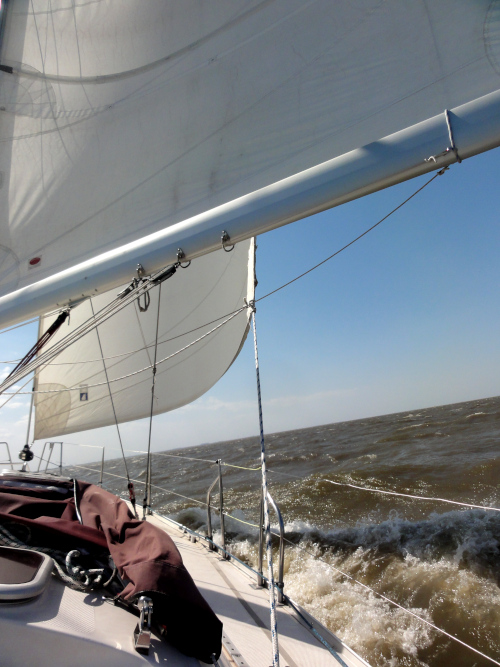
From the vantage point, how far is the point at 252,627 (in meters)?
1.66

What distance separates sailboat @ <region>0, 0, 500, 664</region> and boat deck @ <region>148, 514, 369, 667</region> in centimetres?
4

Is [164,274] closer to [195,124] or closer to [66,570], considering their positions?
[195,124]

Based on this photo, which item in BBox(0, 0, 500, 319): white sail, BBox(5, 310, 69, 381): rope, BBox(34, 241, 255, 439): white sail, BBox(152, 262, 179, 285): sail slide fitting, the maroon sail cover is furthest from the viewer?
BBox(34, 241, 255, 439): white sail

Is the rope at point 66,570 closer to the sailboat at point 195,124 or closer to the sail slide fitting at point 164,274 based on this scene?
the sailboat at point 195,124

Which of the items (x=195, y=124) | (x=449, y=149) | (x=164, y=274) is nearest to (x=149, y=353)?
(x=164, y=274)

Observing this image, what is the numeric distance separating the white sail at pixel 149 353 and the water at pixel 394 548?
71.5 inches

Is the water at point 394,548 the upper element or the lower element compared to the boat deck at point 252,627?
lower

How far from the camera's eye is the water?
99.6 inches

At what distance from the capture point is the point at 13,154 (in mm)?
2453

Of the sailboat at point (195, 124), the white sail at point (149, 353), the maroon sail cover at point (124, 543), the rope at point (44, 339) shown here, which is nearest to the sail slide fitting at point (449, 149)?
the sailboat at point (195, 124)

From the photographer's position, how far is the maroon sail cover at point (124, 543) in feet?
3.83

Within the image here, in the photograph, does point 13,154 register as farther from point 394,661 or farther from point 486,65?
point 394,661

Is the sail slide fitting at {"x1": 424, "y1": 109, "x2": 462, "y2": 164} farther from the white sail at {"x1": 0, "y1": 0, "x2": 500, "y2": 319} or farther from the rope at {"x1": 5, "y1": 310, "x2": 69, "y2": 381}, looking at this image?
the rope at {"x1": 5, "y1": 310, "x2": 69, "y2": 381}

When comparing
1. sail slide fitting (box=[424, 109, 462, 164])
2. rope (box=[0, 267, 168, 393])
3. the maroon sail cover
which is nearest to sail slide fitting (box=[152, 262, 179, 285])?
rope (box=[0, 267, 168, 393])
